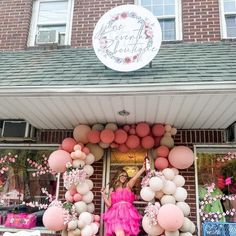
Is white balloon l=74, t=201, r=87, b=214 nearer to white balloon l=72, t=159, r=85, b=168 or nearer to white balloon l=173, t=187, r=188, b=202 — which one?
white balloon l=72, t=159, r=85, b=168

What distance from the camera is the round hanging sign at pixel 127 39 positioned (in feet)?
17.5

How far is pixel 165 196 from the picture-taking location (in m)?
5.35

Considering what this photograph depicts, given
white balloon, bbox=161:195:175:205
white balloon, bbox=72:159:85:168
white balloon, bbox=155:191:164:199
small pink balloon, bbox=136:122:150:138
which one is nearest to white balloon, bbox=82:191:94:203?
white balloon, bbox=72:159:85:168

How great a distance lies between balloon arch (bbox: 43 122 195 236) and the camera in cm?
519

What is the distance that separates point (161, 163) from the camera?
18.8 ft

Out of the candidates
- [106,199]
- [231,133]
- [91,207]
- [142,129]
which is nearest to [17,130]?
[91,207]

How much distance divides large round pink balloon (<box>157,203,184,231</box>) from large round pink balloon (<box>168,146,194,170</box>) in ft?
2.90

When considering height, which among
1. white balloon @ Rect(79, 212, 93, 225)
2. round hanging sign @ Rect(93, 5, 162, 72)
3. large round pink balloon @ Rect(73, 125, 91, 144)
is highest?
round hanging sign @ Rect(93, 5, 162, 72)

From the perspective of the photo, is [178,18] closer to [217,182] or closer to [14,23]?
[217,182]

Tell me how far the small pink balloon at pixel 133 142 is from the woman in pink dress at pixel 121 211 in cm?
49

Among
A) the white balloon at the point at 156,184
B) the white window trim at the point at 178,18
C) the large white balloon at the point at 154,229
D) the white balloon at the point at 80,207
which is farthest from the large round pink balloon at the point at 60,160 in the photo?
the white window trim at the point at 178,18

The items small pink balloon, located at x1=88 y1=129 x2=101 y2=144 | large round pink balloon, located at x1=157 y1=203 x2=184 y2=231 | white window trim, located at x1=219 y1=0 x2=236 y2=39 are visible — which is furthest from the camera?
white window trim, located at x1=219 y1=0 x2=236 y2=39

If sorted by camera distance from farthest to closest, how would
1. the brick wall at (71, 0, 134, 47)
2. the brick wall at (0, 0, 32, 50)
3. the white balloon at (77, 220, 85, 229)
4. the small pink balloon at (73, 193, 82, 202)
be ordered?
the brick wall at (0, 0, 32, 50) → the brick wall at (71, 0, 134, 47) → the small pink balloon at (73, 193, 82, 202) → the white balloon at (77, 220, 85, 229)

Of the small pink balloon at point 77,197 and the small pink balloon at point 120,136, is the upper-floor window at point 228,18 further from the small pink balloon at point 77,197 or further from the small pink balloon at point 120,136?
the small pink balloon at point 77,197
